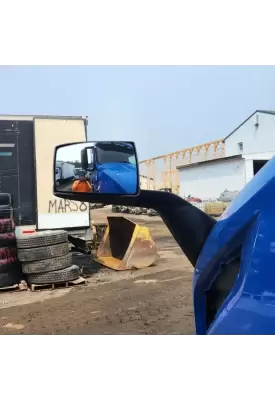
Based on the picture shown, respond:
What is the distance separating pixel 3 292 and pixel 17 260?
582mm

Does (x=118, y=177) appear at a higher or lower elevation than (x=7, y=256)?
higher

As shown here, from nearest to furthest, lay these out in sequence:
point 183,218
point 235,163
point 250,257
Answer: point 250,257
point 183,218
point 235,163

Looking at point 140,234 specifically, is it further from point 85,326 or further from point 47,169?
point 85,326

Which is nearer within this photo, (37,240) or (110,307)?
(110,307)

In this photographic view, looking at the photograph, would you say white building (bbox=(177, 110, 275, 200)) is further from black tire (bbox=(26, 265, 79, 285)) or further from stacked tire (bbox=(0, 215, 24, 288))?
stacked tire (bbox=(0, 215, 24, 288))

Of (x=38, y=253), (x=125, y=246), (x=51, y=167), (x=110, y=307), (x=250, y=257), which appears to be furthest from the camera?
(x=125, y=246)

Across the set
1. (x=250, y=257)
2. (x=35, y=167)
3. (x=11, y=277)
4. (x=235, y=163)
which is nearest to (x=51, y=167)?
(x=35, y=167)

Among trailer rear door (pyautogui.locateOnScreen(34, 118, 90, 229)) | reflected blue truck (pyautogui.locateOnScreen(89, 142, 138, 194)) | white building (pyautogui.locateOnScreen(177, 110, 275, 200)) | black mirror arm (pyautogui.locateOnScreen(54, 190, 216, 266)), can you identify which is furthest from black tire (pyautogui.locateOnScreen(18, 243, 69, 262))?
white building (pyautogui.locateOnScreen(177, 110, 275, 200))

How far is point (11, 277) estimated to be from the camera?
22.2 ft

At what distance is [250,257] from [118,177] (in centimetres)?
63

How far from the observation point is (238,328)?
4.43 feet

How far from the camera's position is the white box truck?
789 cm

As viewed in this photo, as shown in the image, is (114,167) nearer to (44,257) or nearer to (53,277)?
(44,257)

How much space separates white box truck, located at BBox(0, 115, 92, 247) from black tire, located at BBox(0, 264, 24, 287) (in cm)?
136
